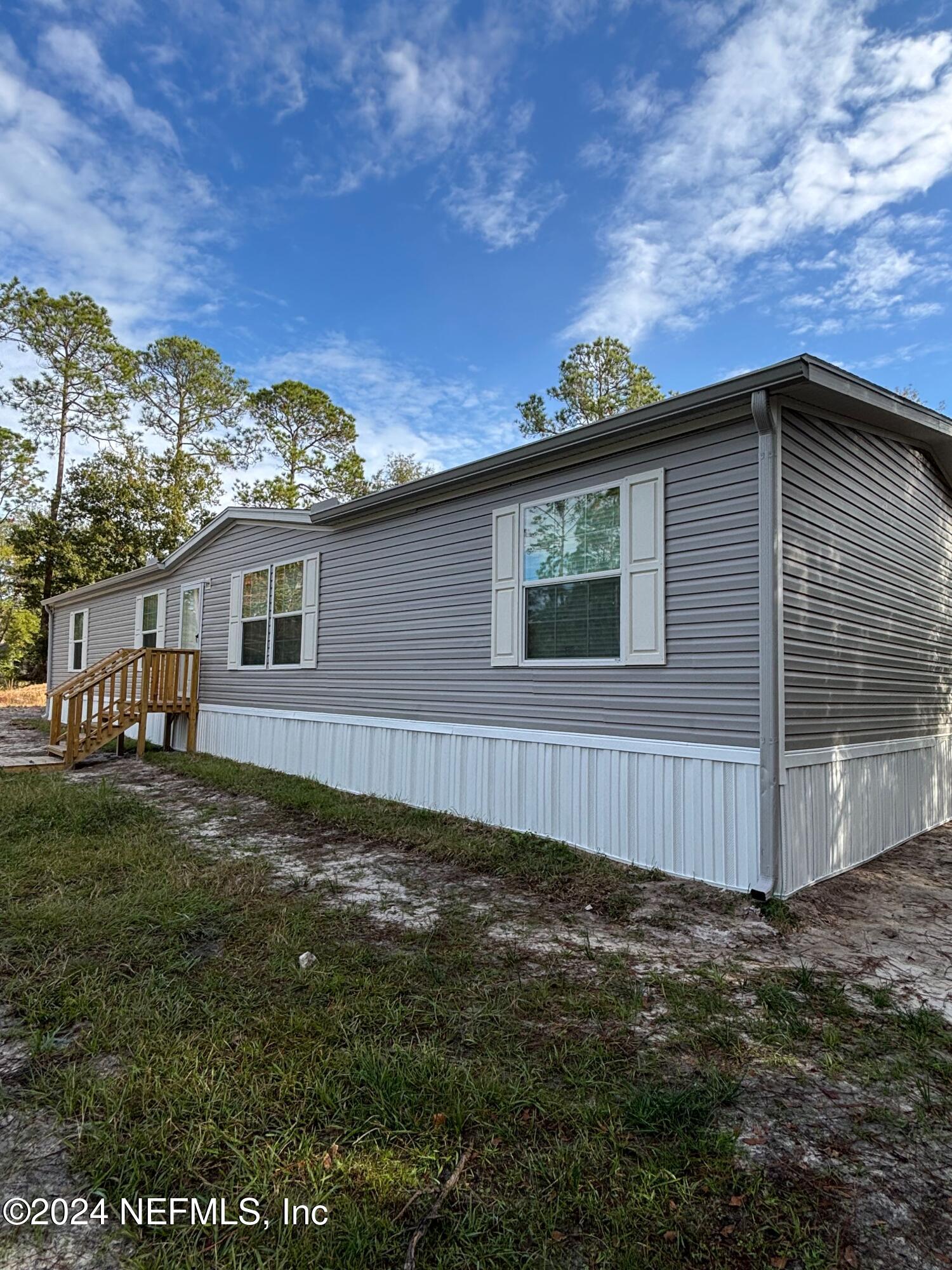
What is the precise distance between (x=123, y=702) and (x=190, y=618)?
1893 mm

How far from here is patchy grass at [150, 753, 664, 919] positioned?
157 inches

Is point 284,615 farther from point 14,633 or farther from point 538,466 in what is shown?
point 14,633

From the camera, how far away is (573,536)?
5.01 m

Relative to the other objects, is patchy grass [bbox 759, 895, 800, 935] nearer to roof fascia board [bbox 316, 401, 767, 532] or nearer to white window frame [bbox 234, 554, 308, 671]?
roof fascia board [bbox 316, 401, 767, 532]

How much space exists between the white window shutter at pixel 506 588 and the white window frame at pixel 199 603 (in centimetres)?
635

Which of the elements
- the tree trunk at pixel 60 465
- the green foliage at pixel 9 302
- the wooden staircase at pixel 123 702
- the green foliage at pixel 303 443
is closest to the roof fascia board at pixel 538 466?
the wooden staircase at pixel 123 702

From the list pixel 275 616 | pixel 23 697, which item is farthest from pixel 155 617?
pixel 23 697

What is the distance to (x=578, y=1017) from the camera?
243cm

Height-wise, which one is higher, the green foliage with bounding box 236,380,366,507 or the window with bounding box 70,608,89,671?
the green foliage with bounding box 236,380,366,507

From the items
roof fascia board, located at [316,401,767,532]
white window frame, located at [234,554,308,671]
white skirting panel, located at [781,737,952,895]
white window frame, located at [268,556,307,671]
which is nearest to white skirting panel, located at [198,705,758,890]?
white skirting panel, located at [781,737,952,895]

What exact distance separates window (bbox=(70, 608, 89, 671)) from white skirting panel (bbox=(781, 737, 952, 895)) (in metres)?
14.1

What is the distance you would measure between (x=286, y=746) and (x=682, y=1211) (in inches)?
→ 282

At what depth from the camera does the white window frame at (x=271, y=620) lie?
320 inches

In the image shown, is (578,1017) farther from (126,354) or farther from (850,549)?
(126,354)
